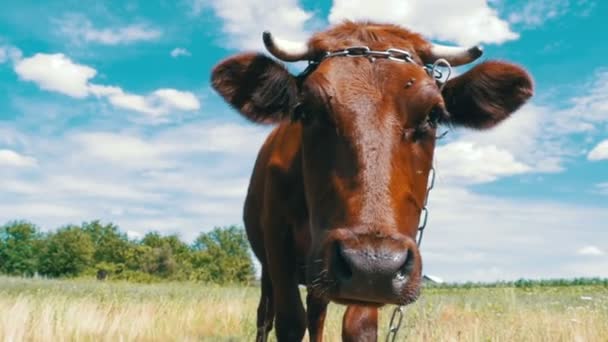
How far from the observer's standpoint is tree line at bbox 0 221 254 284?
313 feet

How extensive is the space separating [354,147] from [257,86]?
159 centimetres

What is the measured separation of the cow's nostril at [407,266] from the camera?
3.19m

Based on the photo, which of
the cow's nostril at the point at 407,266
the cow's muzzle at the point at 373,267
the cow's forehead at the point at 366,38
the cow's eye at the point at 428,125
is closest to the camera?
the cow's muzzle at the point at 373,267

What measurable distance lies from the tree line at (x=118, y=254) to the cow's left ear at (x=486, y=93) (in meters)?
89.7

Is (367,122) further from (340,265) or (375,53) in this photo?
(340,265)

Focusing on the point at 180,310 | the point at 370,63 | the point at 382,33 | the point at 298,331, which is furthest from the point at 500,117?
the point at 180,310

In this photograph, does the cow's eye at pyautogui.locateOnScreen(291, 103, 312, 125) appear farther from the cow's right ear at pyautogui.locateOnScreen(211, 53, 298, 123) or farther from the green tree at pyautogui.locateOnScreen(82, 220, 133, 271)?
the green tree at pyautogui.locateOnScreen(82, 220, 133, 271)

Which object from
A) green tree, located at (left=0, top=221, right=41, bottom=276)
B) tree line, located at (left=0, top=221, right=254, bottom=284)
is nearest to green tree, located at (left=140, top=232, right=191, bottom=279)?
tree line, located at (left=0, top=221, right=254, bottom=284)

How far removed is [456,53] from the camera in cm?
494

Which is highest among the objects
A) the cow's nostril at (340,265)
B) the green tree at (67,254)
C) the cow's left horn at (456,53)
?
the green tree at (67,254)

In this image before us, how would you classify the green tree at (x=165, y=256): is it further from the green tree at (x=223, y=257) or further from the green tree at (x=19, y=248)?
the green tree at (x=19, y=248)

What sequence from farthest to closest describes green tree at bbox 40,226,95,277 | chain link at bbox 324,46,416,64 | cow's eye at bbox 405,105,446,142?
green tree at bbox 40,226,95,277
chain link at bbox 324,46,416,64
cow's eye at bbox 405,105,446,142

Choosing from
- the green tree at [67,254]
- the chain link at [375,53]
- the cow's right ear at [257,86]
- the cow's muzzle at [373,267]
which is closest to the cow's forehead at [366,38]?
the chain link at [375,53]

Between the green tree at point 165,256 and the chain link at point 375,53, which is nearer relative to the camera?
the chain link at point 375,53
